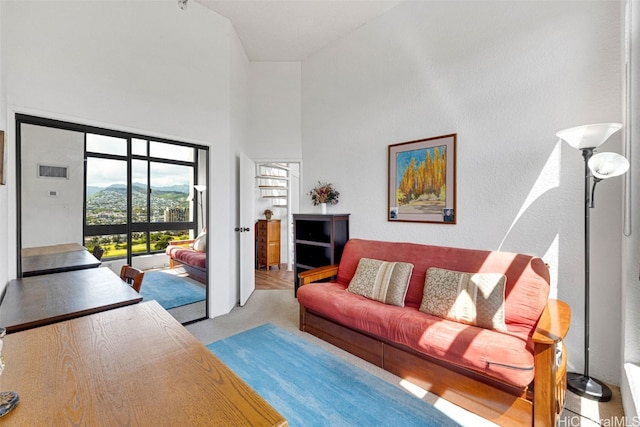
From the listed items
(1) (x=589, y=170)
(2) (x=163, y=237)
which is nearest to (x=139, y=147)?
(2) (x=163, y=237)

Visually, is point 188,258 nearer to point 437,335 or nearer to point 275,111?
point 275,111

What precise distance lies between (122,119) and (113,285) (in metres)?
1.64

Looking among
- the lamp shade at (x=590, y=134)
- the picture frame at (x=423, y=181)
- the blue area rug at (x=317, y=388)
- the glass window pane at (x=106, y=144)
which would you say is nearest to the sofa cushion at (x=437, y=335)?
the blue area rug at (x=317, y=388)

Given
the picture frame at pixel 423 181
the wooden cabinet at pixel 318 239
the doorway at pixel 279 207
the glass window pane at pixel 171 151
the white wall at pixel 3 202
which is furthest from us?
the doorway at pixel 279 207

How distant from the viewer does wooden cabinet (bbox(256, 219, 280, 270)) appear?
5555 mm

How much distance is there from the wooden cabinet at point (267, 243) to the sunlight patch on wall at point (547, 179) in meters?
4.28

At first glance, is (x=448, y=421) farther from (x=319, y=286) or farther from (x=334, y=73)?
(x=334, y=73)

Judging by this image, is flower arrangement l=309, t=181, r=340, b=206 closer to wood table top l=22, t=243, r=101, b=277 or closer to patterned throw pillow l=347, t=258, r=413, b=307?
patterned throw pillow l=347, t=258, r=413, b=307

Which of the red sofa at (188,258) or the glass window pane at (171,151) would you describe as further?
the red sofa at (188,258)

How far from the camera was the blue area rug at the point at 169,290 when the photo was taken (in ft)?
10.2

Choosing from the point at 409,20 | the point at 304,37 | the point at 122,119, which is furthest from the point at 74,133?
the point at 409,20

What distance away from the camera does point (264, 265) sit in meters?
5.62

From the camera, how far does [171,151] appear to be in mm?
3086

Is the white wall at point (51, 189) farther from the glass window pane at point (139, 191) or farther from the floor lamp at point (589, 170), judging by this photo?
the floor lamp at point (589, 170)
